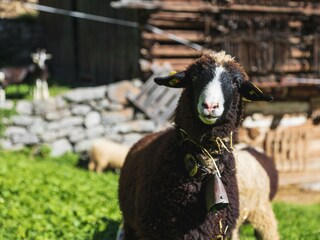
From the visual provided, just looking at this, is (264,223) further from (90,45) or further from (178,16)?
(90,45)

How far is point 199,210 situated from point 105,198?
402 cm

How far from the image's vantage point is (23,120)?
11.8 meters

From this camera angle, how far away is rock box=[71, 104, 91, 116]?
1220 centimetres

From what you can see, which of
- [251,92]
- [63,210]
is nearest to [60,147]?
[63,210]

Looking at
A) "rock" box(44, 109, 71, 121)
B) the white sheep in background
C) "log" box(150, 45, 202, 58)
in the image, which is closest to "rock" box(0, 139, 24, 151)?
"rock" box(44, 109, 71, 121)

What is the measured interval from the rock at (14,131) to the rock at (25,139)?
68mm

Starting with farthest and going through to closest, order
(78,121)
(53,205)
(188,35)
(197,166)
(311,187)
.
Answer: (311,187), (188,35), (78,121), (53,205), (197,166)

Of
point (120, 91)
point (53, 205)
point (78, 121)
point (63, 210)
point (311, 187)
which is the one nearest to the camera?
point (63, 210)

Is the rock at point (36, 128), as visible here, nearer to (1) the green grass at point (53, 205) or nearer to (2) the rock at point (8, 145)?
(2) the rock at point (8, 145)

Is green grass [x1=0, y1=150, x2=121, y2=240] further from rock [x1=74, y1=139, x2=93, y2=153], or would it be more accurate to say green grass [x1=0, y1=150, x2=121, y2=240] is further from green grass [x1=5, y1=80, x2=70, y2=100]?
green grass [x1=5, y1=80, x2=70, y2=100]

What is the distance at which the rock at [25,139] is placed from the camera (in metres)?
11.7

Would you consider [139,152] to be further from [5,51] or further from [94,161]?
[5,51]

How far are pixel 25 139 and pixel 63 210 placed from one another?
19.2 ft

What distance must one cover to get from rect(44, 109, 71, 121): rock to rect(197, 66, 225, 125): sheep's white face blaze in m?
8.75
